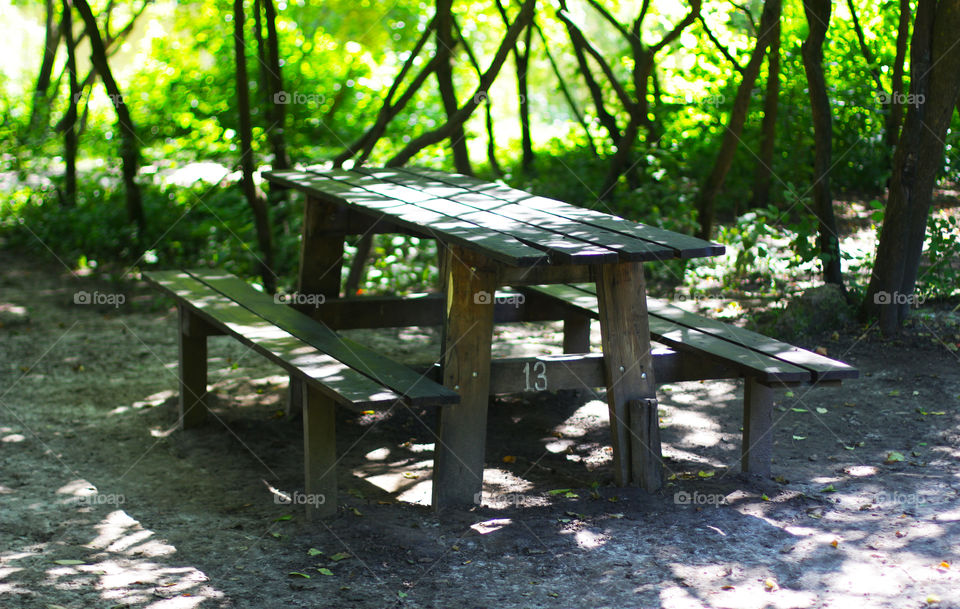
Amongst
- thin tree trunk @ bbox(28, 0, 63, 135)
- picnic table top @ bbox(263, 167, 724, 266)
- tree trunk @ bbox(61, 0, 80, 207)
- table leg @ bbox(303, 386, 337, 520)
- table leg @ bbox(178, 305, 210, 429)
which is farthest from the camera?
thin tree trunk @ bbox(28, 0, 63, 135)

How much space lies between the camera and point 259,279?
8008 millimetres

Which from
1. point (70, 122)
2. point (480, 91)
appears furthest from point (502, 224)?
point (70, 122)

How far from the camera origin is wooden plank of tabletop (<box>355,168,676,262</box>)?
3359 millimetres

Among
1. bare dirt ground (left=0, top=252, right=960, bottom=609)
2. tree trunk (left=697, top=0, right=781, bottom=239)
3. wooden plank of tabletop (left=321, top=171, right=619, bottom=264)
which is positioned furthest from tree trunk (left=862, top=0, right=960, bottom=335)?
wooden plank of tabletop (left=321, top=171, right=619, bottom=264)

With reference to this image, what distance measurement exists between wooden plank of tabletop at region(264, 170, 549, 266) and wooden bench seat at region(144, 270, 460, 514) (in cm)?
52

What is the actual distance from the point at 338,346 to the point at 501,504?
90 centimetres

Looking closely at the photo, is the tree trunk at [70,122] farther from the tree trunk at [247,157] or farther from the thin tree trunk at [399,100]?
the thin tree trunk at [399,100]

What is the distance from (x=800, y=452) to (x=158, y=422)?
3.06 metres

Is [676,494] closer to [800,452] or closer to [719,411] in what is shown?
[800,452]

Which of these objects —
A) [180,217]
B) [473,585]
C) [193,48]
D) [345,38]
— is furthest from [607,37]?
[473,585]

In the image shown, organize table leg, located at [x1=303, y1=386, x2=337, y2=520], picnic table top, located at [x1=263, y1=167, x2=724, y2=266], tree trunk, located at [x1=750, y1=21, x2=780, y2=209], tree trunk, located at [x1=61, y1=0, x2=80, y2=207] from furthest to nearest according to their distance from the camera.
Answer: tree trunk, located at [x1=61, y1=0, x2=80, y2=207] < tree trunk, located at [x1=750, y1=21, x2=780, y2=209] < table leg, located at [x1=303, y1=386, x2=337, y2=520] < picnic table top, located at [x1=263, y1=167, x2=724, y2=266]

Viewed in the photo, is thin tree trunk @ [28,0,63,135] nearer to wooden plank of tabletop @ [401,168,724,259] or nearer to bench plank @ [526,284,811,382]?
wooden plank of tabletop @ [401,168,724,259]

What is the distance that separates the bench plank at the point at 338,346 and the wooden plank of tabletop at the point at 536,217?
72 cm

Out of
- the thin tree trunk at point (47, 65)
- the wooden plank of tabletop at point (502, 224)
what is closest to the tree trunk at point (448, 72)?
the wooden plank of tabletop at point (502, 224)
